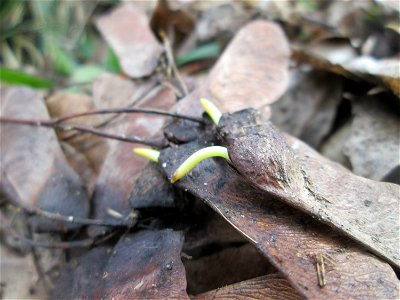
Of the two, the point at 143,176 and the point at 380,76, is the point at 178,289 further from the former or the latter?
the point at 380,76

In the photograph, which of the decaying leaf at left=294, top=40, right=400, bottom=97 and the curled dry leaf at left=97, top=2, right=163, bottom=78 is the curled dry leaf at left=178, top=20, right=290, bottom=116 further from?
the curled dry leaf at left=97, top=2, right=163, bottom=78

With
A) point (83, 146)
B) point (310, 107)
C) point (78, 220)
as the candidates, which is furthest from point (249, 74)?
point (78, 220)

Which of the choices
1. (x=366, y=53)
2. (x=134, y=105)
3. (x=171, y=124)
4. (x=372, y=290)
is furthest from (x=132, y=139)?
(x=366, y=53)

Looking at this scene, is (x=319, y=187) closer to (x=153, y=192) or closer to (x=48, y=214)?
(x=153, y=192)

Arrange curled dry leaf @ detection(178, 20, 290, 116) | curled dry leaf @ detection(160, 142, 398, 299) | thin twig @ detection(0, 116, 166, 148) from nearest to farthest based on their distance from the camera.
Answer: curled dry leaf @ detection(160, 142, 398, 299) < thin twig @ detection(0, 116, 166, 148) < curled dry leaf @ detection(178, 20, 290, 116)

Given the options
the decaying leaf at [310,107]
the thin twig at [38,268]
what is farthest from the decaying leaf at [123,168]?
the decaying leaf at [310,107]

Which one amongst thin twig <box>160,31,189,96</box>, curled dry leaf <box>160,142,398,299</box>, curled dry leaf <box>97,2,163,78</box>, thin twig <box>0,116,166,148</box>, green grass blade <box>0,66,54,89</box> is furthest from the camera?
green grass blade <box>0,66,54,89</box>

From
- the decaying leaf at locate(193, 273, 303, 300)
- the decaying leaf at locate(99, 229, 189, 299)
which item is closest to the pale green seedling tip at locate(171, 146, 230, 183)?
the decaying leaf at locate(99, 229, 189, 299)
